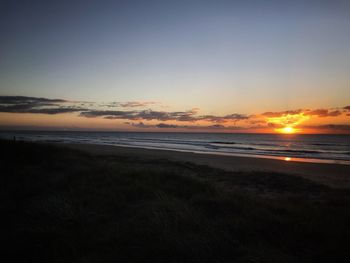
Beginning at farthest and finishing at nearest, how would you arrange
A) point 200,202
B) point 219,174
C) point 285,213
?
point 219,174
point 200,202
point 285,213

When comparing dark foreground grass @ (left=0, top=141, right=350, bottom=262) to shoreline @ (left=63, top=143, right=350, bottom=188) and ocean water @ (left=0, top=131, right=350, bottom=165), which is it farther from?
ocean water @ (left=0, top=131, right=350, bottom=165)

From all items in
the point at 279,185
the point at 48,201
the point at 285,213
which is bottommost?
the point at 279,185

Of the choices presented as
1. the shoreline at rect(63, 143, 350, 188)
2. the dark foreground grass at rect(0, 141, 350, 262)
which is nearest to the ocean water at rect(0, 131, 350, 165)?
the shoreline at rect(63, 143, 350, 188)

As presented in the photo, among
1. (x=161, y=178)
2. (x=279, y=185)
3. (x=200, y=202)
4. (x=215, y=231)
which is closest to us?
(x=215, y=231)

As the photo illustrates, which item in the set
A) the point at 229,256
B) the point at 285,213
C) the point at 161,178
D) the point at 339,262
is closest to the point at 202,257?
the point at 229,256

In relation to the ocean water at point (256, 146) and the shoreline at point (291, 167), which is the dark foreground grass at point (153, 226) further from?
the ocean water at point (256, 146)

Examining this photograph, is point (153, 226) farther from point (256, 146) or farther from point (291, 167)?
point (256, 146)

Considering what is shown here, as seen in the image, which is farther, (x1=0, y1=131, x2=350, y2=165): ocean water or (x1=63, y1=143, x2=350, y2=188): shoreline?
(x1=0, y1=131, x2=350, y2=165): ocean water

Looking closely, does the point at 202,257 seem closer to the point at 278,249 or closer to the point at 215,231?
the point at 215,231

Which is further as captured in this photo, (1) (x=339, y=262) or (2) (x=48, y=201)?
(2) (x=48, y=201)

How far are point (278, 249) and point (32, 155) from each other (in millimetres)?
12339

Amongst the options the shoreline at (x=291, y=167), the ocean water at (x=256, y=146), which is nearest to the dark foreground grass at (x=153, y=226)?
the shoreline at (x=291, y=167)

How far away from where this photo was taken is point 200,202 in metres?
Answer: 6.57

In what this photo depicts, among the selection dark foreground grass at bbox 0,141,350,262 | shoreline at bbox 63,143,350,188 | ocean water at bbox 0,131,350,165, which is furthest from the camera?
ocean water at bbox 0,131,350,165
